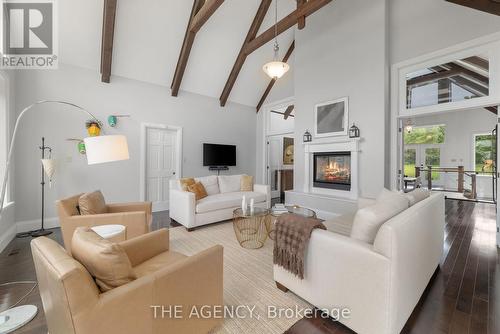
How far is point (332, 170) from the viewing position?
476 cm

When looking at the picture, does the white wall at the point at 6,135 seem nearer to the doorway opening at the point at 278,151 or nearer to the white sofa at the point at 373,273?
the white sofa at the point at 373,273

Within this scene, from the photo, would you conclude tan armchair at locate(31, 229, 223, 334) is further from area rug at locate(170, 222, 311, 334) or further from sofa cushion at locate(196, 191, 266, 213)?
sofa cushion at locate(196, 191, 266, 213)

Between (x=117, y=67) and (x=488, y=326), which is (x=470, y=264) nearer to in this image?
(x=488, y=326)

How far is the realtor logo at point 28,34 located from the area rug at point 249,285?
3.94 m

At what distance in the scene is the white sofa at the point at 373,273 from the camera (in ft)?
4.14

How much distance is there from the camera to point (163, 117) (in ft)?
17.4

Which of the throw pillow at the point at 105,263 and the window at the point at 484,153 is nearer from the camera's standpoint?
the throw pillow at the point at 105,263

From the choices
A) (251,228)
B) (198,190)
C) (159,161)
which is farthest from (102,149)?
(159,161)

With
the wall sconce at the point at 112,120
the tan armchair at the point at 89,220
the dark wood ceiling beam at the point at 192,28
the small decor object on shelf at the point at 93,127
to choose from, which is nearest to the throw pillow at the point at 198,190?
the tan armchair at the point at 89,220

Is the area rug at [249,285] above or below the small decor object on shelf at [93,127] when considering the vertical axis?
below

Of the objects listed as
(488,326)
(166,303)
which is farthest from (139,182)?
(488,326)

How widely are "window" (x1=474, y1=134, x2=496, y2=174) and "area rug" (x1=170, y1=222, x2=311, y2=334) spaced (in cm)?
848

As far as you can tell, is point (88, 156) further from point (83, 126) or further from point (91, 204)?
point (83, 126)

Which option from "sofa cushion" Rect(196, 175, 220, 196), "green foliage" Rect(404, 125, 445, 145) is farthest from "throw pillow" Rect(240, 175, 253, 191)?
"green foliage" Rect(404, 125, 445, 145)
